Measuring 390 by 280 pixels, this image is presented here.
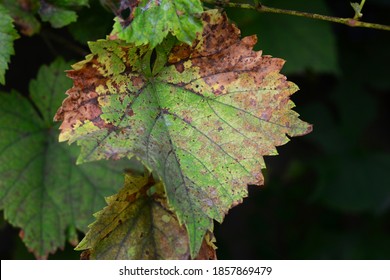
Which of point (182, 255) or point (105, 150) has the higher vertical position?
point (105, 150)

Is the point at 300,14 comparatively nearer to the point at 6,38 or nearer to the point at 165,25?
the point at 165,25

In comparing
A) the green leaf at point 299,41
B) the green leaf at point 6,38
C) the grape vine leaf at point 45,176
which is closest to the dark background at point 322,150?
the green leaf at point 299,41

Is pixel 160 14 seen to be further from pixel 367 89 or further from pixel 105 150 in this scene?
pixel 367 89

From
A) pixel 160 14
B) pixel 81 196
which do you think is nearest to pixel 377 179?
pixel 81 196

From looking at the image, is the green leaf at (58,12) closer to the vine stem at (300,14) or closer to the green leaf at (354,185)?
the vine stem at (300,14)

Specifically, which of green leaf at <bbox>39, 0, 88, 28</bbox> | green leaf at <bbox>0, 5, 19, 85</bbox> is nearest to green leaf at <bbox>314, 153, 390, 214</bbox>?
green leaf at <bbox>39, 0, 88, 28</bbox>
